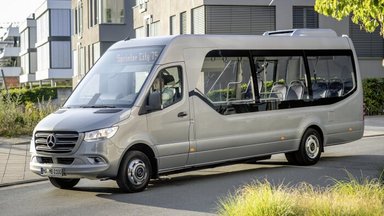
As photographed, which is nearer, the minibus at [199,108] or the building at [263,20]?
the minibus at [199,108]

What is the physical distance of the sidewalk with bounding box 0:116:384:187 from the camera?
44.0 feet

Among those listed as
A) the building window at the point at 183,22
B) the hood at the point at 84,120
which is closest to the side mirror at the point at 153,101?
the hood at the point at 84,120

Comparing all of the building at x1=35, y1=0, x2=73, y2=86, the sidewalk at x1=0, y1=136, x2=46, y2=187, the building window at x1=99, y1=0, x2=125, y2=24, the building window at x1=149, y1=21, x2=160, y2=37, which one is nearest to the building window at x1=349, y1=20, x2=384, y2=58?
the building window at x1=149, y1=21, x2=160, y2=37

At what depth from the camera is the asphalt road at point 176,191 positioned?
9742 mm

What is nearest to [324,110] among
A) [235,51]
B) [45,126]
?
[235,51]

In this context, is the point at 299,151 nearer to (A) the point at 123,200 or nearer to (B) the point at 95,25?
(A) the point at 123,200

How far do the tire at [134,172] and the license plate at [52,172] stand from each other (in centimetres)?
90

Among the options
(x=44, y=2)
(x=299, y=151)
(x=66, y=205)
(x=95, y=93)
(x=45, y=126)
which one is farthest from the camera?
(x=44, y=2)

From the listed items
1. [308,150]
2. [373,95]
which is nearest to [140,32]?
[373,95]

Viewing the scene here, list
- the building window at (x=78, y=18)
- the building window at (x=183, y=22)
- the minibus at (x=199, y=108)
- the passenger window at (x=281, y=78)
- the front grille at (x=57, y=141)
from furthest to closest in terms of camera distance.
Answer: the building window at (x=78, y=18), the building window at (x=183, y=22), the passenger window at (x=281, y=78), the minibus at (x=199, y=108), the front grille at (x=57, y=141)

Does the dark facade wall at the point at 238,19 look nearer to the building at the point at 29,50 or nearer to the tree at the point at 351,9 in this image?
the tree at the point at 351,9

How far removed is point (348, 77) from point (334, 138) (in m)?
1.46

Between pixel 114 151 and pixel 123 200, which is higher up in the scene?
pixel 114 151

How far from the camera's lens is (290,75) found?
1429cm
